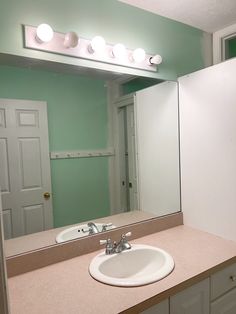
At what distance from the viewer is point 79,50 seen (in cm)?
130

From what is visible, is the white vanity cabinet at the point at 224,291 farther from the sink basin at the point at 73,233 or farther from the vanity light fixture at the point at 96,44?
the vanity light fixture at the point at 96,44

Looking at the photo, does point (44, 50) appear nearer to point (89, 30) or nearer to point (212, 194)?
point (89, 30)

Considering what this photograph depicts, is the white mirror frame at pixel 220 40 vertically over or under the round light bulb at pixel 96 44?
over

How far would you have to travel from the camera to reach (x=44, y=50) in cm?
121

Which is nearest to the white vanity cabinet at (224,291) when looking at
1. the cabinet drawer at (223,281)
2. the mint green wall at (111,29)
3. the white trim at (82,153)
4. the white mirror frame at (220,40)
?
the cabinet drawer at (223,281)

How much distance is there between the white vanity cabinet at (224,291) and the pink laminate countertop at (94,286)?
6 cm

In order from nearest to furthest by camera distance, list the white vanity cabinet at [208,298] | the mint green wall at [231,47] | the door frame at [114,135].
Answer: the white vanity cabinet at [208,298], the door frame at [114,135], the mint green wall at [231,47]

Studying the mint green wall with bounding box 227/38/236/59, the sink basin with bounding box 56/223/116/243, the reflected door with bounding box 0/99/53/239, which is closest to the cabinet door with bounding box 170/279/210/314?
the sink basin with bounding box 56/223/116/243

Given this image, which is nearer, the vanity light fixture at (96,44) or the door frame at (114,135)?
the vanity light fixture at (96,44)

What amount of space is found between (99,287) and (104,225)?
0.47 metres

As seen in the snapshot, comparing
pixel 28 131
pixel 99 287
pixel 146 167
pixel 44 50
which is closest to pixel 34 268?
pixel 99 287

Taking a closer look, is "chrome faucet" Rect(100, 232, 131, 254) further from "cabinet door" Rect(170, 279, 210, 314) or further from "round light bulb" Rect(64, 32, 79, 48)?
"round light bulb" Rect(64, 32, 79, 48)

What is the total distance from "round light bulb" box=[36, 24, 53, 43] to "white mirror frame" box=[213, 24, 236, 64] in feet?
4.35

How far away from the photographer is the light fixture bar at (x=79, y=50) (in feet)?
3.84
